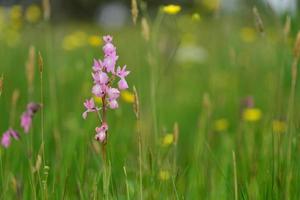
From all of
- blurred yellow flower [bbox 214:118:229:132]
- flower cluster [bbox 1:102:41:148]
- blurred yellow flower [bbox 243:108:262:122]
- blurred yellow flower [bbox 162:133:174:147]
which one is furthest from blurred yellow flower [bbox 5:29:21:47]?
flower cluster [bbox 1:102:41:148]

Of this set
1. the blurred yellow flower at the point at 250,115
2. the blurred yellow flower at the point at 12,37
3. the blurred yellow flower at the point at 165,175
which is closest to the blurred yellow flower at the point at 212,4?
the blurred yellow flower at the point at 250,115

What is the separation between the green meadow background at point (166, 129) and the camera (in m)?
1.45

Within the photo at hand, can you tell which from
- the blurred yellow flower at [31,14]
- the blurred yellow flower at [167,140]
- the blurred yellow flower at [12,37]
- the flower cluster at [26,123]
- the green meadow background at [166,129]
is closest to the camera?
the green meadow background at [166,129]

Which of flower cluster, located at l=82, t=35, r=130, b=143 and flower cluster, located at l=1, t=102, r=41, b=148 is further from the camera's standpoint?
flower cluster, located at l=1, t=102, r=41, b=148

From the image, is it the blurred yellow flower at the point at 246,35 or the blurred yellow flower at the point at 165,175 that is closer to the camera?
the blurred yellow flower at the point at 165,175

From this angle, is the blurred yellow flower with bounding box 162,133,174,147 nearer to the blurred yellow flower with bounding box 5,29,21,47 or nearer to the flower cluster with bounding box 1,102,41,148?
the flower cluster with bounding box 1,102,41,148

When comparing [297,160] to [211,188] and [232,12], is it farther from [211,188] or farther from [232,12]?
[232,12]

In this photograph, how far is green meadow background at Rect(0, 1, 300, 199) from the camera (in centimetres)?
145

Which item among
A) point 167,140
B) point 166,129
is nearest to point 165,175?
point 167,140

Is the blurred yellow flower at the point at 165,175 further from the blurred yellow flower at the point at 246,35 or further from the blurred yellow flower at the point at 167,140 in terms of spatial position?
the blurred yellow flower at the point at 246,35

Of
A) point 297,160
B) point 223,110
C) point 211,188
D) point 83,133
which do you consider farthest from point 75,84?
point 297,160

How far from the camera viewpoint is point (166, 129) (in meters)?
2.38

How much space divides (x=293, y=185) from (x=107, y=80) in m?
0.60

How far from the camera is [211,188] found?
1.75 meters
